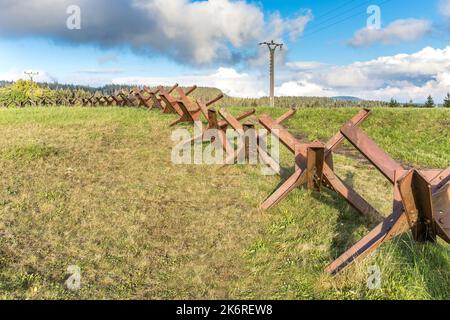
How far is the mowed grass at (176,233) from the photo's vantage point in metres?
3.95

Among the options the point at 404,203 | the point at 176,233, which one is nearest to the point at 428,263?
the point at 404,203

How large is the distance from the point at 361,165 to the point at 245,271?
6.93 m

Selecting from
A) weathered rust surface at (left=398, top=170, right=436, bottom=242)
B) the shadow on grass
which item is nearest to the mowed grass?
the shadow on grass

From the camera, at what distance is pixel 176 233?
553 centimetres

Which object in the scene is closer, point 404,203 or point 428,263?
point 404,203

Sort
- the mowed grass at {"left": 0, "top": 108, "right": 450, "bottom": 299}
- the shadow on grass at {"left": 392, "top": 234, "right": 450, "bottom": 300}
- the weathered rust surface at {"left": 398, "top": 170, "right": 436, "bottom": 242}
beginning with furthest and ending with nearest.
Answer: the mowed grass at {"left": 0, "top": 108, "right": 450, "bottom": 299} → the shadow on grass at {"left": 392, "top": 234, "right": 450, "bottom": 300} → the weathered rust surface at {"left": 398, "top": 170, "right": 436, "bottom": 242}

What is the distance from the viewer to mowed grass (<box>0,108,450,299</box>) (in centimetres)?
395

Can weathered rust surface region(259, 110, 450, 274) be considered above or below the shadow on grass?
above

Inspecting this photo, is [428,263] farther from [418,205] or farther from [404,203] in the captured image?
[404,203]

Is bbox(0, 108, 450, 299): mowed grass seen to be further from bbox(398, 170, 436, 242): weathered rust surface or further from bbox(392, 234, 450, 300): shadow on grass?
bbox(398, 170, 436, 242): weathered rust surface

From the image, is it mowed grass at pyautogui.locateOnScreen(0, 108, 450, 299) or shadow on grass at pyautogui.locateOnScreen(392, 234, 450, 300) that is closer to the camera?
shadow on grass at pyautogui.locateOnScreen(392, 234, 450, 300)

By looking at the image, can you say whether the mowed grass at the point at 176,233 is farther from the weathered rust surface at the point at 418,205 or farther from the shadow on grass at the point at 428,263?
the weathered rust surface at the point at 418,205

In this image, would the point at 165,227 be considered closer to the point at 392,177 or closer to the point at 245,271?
the point at 245,271
